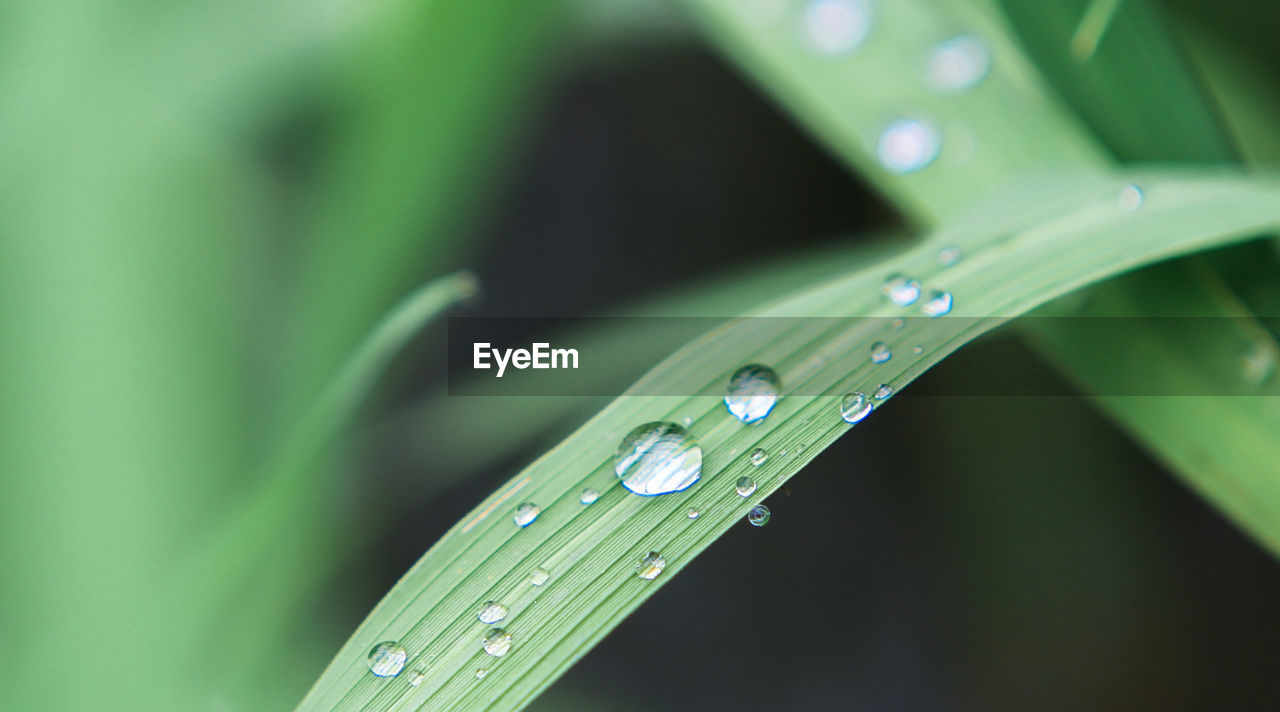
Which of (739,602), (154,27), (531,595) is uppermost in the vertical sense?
(154,27)

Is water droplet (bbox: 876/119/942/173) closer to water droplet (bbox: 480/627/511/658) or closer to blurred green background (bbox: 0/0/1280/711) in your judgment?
blurred green background (bbox: 0/0/1280/711)

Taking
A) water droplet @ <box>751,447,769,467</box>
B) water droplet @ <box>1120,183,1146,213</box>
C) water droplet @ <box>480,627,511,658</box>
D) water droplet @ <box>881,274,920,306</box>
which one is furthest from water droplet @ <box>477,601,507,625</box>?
water droplet @ <box>1120,183,1146,213</box>

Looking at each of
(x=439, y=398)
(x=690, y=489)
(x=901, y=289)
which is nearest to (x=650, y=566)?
(x=690, y=489)

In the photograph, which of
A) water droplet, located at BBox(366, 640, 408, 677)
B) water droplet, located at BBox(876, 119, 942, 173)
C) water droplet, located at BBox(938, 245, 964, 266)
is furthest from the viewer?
water droplet, located at BBox(876, 119, 942, 173)

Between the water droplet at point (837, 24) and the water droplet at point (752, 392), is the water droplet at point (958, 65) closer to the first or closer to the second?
the water droplet at point (837, 24)

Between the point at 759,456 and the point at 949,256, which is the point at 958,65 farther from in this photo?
the point at 759,456

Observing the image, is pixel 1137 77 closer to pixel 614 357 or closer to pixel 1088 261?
pixel 1088 261

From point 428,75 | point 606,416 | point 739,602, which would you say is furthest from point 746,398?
point 739,602
